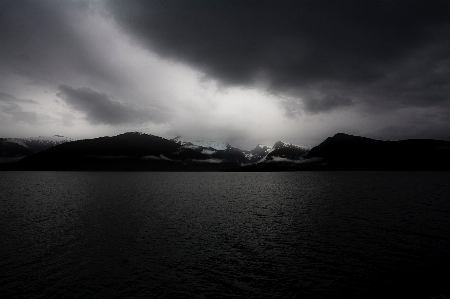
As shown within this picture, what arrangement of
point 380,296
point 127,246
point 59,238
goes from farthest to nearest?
point 59,238 → point 127,246 → point 380,296

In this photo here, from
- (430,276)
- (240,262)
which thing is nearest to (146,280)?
(240,262)

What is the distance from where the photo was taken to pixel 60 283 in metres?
27.1

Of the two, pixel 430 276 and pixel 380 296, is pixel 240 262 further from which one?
pixel 430 276

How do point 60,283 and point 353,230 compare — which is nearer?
point 60,283

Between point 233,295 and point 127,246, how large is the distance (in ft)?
70.8

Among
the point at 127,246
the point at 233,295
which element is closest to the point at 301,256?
the point at 233,295

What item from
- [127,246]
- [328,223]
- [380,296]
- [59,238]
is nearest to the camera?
[380,296]

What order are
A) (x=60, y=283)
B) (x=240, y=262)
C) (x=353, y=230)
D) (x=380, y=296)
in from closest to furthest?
(x=380, y=296) → (x=60, y=283) → (x=240, y=262) → (x=353, y=230)

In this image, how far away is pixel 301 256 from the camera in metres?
34.7

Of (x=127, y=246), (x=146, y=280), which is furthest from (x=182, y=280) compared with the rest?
(x=127, y=246)

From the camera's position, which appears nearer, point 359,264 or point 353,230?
point 359,264

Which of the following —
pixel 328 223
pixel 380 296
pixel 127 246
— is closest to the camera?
pixel 380 296

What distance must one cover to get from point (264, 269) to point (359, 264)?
12001 mm

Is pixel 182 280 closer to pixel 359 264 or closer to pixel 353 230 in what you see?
pixel 359 264
